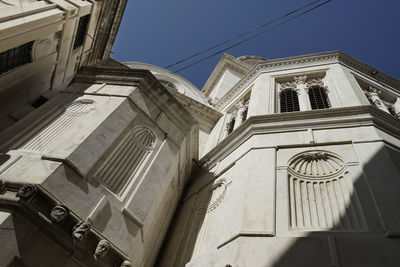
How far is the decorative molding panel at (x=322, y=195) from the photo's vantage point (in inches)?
261

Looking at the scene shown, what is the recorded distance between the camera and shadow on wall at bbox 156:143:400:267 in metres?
5.73

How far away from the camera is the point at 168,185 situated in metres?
9.41

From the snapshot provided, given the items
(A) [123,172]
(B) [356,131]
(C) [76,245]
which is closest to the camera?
(C) [76,245]

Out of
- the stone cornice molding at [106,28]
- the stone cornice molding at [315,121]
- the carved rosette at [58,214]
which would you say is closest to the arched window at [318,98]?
the stone cornice molding at [315,121]

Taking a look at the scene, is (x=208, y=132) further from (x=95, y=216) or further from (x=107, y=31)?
(x=95, y=216)

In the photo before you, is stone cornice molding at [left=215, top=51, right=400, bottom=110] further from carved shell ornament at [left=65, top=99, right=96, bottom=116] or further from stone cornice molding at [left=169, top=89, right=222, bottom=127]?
carved shell ornament at [left=65, top=99, right=96, bottom=116]

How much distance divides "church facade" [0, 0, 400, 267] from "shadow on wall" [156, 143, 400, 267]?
0.03 meters

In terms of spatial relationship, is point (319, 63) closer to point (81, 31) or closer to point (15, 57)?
point (81, 31)

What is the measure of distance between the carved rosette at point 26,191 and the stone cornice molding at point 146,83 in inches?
202

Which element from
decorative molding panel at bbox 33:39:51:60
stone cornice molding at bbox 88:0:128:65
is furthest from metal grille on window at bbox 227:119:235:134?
decorative molding panel at bbox 33:39:51:60

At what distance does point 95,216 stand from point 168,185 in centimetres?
338

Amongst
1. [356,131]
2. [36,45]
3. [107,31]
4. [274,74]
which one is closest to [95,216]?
[36,45]

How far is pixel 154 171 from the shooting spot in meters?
8.55

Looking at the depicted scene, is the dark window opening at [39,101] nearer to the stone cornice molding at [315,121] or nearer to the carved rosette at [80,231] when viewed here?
the carved rosette at [80,231]
